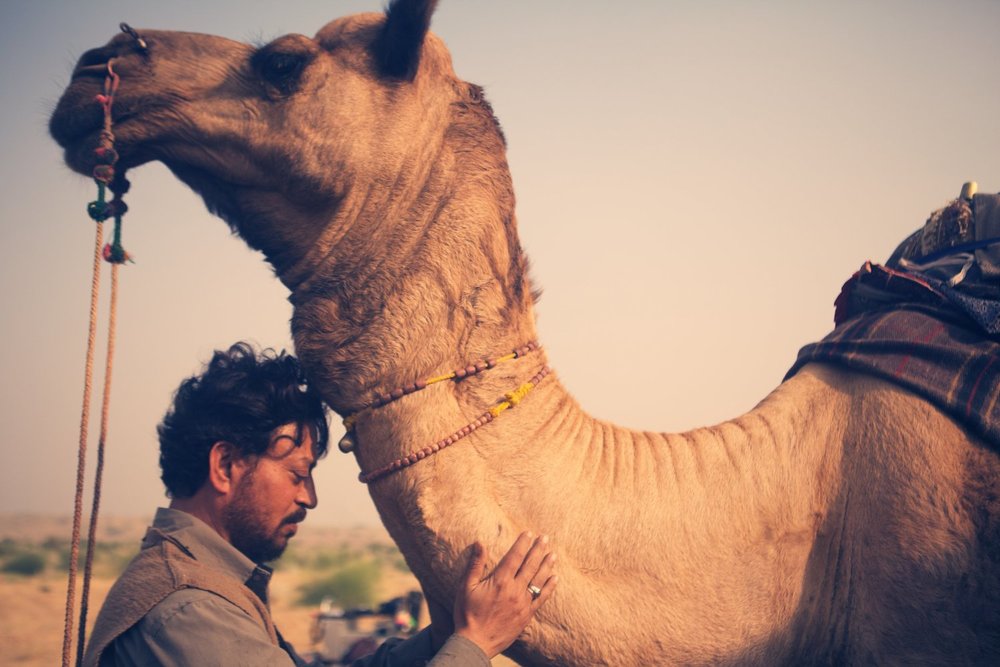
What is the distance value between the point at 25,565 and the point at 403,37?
20.7m

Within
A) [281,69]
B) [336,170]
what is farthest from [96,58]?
[336,170]

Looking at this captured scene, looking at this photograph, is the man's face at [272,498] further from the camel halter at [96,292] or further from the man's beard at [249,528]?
the camel halter at [96,292]

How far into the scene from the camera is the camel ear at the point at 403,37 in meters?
2.75

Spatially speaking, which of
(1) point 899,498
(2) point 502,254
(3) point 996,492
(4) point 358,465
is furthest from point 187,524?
(3) point 996,492

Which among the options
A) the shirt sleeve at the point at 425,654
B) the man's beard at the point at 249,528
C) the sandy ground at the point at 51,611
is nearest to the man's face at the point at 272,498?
the man's beard at the point at 249,528

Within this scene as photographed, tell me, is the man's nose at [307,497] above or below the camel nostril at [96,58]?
below

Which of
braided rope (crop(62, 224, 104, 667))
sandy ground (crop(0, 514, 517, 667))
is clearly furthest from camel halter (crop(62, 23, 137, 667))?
sandy ground (crop(0, 514, 517, 667))

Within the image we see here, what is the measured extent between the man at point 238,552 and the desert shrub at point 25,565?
62.6 ft

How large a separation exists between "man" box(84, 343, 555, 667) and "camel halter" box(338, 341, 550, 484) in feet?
1.07

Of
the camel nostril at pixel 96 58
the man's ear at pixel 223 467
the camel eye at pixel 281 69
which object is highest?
the camel nostril at pixel 96 58

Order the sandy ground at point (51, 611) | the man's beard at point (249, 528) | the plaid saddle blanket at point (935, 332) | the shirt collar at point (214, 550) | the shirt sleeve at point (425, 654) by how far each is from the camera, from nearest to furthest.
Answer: the shirt sleeve at point (425, 654) < the plaid saddle blanket at point (935, 332) < the shirt collar at point (214, 550) < the man's beard at point (249, 528) < the sandy ground at point (51, 611)

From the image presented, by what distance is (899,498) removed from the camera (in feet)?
7.91

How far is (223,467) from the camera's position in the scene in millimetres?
2994

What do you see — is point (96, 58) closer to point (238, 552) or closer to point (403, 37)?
point (403, 37)
